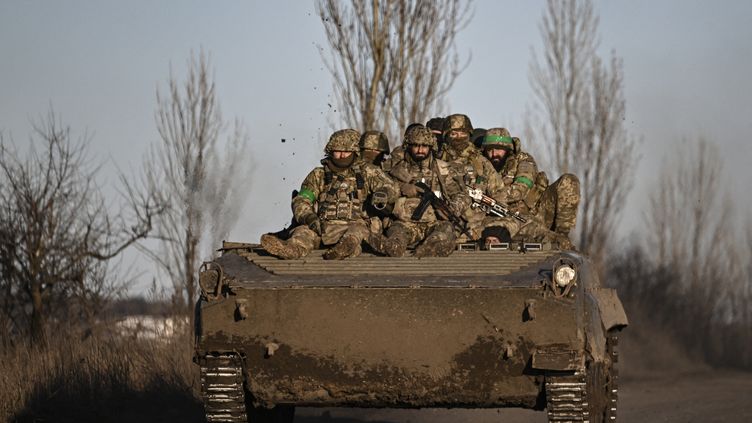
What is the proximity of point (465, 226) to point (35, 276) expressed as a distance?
9.08 m

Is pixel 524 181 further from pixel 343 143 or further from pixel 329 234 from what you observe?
pixel 329 234

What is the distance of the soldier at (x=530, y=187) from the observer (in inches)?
577

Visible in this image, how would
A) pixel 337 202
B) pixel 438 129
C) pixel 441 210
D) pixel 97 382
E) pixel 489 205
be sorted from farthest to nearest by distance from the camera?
pixel 438 129 < pixel 97 382 < pixel 489 205 < pixel 337 202 < pixel 441 210

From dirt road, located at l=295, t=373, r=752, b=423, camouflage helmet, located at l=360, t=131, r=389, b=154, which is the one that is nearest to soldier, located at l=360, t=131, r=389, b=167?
camouflage helmet, located at l=360, t=131, r=389, b=154

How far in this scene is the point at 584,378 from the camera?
11.0 meters

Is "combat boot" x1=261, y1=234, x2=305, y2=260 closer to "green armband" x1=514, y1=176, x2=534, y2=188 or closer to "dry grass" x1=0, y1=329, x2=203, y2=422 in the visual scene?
"dry grass" x1=0, y1=329, x2=203, y2=422

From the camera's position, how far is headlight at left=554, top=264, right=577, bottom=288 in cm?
1098

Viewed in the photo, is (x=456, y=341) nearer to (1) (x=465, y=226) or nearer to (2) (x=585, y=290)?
(2) (x=585, y=290)

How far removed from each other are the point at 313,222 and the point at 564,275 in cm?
284

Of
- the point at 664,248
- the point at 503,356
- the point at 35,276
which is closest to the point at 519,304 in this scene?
the point at 503,356

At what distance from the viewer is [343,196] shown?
13484 millimetres

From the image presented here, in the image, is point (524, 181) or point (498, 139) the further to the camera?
point (498, 139)

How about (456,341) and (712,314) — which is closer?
(456,341)

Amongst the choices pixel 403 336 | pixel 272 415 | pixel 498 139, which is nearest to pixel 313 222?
pixel 272 415
